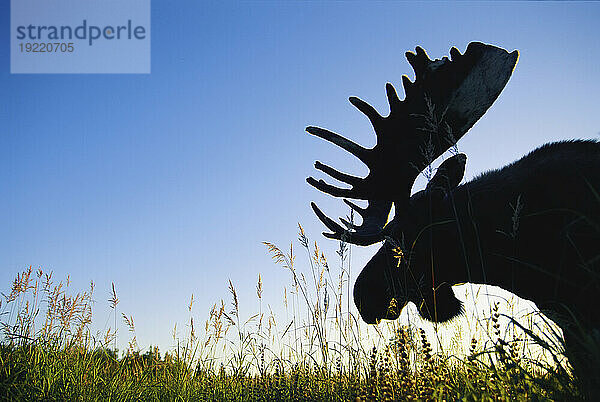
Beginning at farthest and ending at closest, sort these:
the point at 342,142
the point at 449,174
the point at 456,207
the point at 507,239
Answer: the point at 342,142 < the point at 449,174 < the point at 456,207 < the point at 507,239

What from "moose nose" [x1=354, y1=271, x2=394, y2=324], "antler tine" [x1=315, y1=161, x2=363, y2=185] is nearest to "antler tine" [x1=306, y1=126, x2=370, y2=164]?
"antler tine" [x1=315, y1=161, x2=363, y2=185]

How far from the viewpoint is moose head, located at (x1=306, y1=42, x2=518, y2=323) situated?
3932mm

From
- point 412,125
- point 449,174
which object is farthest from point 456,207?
point 412,125

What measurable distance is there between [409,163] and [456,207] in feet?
2.09

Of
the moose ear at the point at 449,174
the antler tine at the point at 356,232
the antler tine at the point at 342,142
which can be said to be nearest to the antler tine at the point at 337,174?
the antler tine at the point at 342,142

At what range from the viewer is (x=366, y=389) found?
2.65 m

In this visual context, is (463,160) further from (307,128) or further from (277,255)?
(277,255)

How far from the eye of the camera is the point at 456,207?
3.85m

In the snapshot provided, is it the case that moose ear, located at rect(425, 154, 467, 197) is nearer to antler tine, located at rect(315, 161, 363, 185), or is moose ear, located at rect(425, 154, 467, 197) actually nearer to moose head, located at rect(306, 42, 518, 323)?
moose head, located at rect(306, 42, 518, 323)

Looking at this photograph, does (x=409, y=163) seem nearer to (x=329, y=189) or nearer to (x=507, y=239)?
(x=329, y=189)

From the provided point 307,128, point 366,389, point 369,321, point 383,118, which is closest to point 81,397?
point 366,389

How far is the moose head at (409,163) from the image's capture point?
393cm

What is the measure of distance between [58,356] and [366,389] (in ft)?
8.54

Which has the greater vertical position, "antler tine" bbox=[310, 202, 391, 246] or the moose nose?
"antler tine" bbox=[310, 202, 391, 246]
